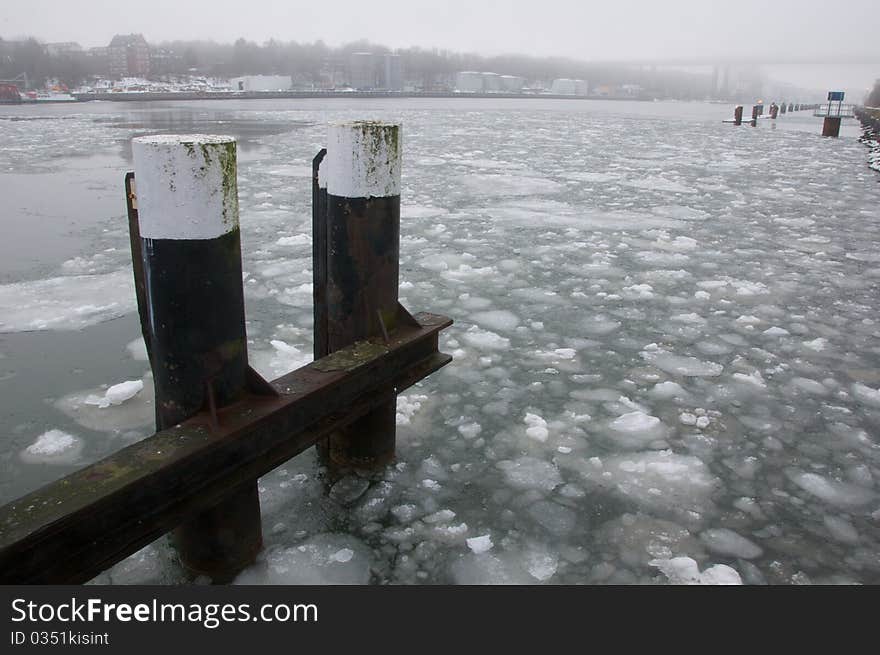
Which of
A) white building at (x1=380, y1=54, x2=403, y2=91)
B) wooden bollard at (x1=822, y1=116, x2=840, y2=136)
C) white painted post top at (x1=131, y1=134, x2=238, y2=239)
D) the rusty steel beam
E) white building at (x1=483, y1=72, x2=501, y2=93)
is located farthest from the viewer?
white building at (x1=483, y1=72, x2=501, y2=93)

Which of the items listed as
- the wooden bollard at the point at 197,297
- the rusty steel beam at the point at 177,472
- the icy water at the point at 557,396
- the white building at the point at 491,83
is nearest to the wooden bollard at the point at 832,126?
the icy water at the point at 557,396

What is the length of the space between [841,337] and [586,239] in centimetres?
287

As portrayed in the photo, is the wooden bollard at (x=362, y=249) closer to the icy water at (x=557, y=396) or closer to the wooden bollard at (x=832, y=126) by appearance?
the icy water at (x=557, y=396)

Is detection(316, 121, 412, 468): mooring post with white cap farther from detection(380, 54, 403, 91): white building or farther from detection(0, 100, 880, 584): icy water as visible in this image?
detection(380, 54, 403, 91): white building

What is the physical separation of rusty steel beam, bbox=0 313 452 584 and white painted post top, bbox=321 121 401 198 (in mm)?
586

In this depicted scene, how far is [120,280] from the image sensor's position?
5.07m

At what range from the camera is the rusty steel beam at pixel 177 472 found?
148 cm

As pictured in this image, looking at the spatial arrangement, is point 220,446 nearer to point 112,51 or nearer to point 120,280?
point 120,280

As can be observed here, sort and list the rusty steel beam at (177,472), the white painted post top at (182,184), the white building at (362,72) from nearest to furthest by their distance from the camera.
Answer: the rusty steel beam at (177,472), the white painted post top at (182,184), the white building at (362,72)

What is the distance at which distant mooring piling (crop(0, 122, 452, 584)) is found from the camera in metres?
1.58

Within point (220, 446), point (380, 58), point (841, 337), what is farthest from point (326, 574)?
point (380, 58)

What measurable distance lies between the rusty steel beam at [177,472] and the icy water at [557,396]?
44cm

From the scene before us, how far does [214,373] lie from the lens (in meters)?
1.94

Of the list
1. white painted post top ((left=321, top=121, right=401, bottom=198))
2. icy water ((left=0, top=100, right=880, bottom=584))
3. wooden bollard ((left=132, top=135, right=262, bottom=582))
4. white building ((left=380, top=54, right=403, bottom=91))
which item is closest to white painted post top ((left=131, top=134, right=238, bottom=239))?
wooden bollard ((left=132, top=135, right=262, bottom=582))
